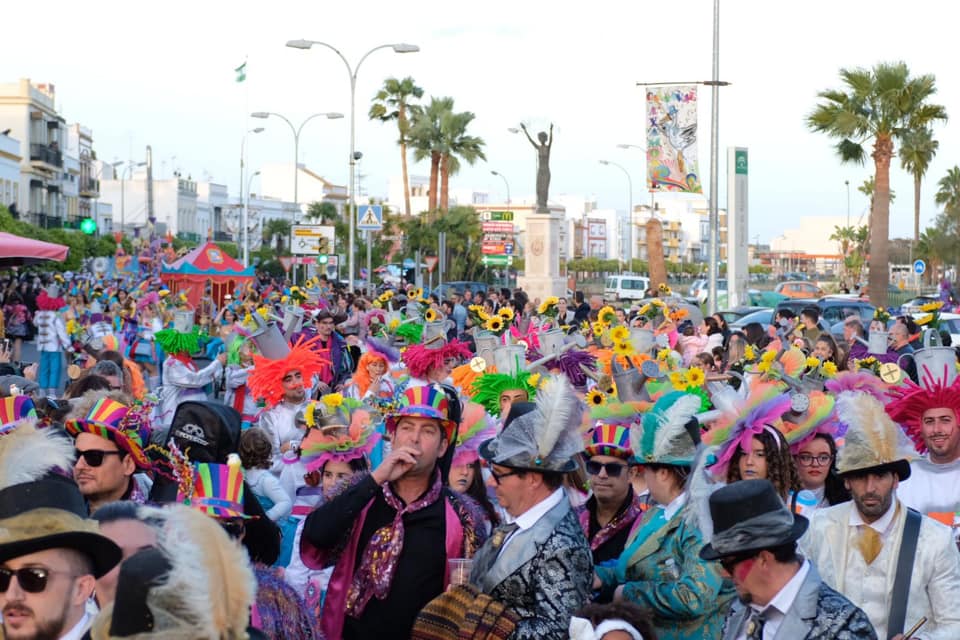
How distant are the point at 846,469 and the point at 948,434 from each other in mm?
1585

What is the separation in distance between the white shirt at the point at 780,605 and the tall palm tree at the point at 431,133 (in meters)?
56.2

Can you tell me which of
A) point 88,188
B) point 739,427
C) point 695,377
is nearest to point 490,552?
point 739,427

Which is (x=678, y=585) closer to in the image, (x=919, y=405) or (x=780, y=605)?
(x=780, y=605)

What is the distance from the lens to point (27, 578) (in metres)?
3.48

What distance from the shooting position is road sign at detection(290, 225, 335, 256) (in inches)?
1745

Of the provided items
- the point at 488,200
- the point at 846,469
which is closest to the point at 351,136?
the point at 846,469

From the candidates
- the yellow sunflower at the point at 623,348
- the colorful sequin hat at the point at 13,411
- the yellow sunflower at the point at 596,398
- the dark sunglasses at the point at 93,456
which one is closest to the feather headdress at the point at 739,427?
the yellow sunflower at the point at 596,398

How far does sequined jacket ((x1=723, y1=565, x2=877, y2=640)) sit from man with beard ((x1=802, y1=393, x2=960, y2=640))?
1.11 meters

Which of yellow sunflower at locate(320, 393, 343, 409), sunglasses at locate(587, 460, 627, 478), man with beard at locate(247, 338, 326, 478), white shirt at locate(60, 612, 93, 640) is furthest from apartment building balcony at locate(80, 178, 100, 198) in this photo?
white shirt at locate(60, 612, 93, 640)

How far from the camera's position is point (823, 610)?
3811mm

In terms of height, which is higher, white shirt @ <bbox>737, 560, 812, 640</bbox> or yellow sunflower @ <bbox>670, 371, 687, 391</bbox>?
yellow sunflower @ <bbox>670, 371, 687, 391</bbox>

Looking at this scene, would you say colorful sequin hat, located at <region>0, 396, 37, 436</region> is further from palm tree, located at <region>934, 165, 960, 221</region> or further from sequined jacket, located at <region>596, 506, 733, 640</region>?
palm tree, located at <region>934, 165, 960, 221</region>

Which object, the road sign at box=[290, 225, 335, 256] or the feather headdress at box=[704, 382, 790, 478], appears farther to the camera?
the road sign at box=[290, 225, 335, 256]

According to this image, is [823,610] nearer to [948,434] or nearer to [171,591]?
[171,591]
